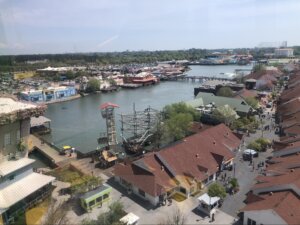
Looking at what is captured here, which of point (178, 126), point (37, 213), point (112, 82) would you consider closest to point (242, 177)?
point (178, 126)

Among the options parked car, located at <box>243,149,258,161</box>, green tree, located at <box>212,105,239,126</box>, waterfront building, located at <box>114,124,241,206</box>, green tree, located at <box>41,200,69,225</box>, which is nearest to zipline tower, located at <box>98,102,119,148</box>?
waterfront building, located at <box>114,124,241,206</box>

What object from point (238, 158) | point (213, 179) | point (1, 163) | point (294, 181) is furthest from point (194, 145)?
point (1, 163)

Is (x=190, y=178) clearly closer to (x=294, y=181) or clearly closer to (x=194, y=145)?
(x=194, y=145)

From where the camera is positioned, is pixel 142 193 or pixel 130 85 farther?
pixel 130 85

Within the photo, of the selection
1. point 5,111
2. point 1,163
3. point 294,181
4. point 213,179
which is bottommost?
point 213,179

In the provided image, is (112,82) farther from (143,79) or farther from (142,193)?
(142,193)

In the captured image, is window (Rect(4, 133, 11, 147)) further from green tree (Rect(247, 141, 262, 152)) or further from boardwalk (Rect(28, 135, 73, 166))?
green tree (Rect(247, 141, 262, 152))
